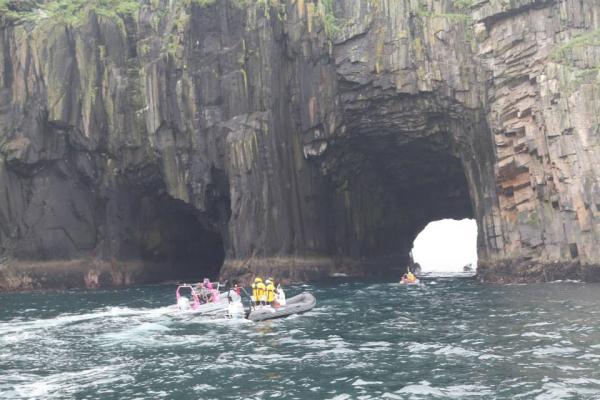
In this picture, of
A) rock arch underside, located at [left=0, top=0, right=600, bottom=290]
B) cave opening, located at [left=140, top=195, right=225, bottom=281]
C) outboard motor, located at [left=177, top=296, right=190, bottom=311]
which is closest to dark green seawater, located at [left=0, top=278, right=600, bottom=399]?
outboard motor, located at [left=177, top=296, right=190, bottom=311]

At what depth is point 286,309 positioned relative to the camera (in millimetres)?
32062

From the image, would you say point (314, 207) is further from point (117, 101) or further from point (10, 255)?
point (10, 255)

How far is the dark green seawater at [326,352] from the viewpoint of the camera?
1683 centimetres

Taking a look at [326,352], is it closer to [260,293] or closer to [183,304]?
[260,293]

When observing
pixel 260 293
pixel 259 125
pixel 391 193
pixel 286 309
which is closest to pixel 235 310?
pixel 260 293

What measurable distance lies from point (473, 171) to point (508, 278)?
917 centimetres

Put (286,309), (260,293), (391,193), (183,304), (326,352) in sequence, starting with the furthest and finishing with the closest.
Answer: (391,193)
(183,304)
(260,293)
(286,309)
(326,352)

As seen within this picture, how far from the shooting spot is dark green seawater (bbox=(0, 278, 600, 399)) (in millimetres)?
16828

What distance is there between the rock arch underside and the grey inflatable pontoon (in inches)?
773

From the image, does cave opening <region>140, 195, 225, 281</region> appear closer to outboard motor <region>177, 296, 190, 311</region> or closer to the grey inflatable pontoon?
outboard motor <region>177, 296, 190, 311</region>

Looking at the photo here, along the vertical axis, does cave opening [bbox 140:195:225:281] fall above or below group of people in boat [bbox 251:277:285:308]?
above

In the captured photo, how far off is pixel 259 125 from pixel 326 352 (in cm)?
3492

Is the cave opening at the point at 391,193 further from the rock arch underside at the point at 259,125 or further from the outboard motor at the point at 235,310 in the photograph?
the outboard motor at the point at 235,310

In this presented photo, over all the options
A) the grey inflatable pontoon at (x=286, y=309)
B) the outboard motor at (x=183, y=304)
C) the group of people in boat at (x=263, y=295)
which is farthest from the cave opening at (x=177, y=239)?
the group of people in boat at (x=263, y=295)
